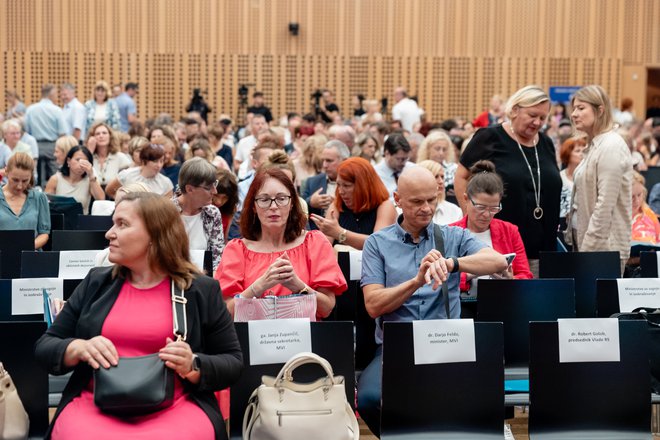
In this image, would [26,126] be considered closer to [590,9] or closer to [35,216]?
[35,216]

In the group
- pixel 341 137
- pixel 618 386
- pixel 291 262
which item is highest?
pixel 341 137

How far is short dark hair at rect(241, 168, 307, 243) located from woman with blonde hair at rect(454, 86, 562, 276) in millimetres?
1500

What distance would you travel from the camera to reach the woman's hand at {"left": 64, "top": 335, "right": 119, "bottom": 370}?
3338 millimetres

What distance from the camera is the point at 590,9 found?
71.0 feet

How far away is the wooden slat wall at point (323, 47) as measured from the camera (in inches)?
831

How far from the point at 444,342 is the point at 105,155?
6566 millimetres

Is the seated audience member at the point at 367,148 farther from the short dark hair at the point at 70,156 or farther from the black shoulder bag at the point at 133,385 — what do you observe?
the black shoulder bag at the point at 133,385

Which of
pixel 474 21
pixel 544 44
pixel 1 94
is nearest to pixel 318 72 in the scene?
pixel 474 21

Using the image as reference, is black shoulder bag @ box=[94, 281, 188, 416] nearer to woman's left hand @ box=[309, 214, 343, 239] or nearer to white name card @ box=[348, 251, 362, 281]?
white name card @ box=[348, 251, 362, 281]

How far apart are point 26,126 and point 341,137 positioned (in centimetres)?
694

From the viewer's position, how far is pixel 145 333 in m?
3.51

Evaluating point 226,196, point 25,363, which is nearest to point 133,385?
point 25,363

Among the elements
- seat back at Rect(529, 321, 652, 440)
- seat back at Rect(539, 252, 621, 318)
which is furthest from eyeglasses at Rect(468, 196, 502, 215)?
seat back at Rect(529, 321, 652, 440)

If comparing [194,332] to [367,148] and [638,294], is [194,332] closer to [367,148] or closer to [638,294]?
[638,294]
